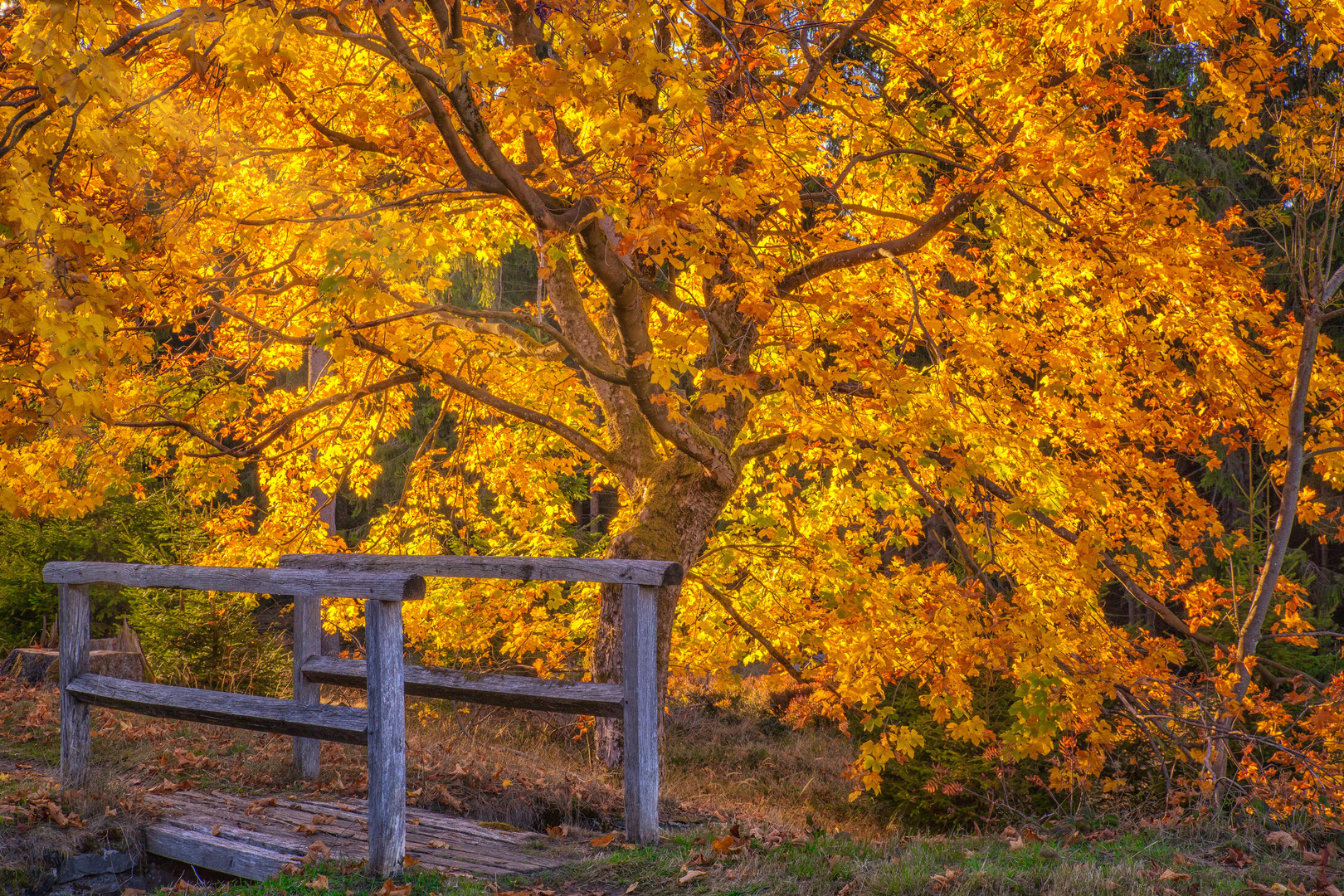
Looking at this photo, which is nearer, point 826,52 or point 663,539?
point 826,52

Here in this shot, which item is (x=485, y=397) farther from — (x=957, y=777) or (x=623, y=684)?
(x=957, y=777)

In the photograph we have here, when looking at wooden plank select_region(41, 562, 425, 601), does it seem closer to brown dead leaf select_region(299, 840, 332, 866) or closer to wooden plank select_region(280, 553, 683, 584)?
wooden plank select_region(280, 553, 683, 584)

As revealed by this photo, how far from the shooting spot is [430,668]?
6.21 meters

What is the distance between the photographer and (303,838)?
17.4 feet

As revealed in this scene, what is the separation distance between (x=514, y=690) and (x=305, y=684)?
6.29 feet

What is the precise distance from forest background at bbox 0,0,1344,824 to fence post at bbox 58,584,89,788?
1236mm

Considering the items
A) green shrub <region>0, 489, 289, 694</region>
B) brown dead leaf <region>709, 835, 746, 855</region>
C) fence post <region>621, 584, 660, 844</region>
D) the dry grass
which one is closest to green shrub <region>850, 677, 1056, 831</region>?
the dry grass

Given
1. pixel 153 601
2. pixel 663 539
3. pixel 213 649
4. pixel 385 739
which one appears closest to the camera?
pixel 385 739

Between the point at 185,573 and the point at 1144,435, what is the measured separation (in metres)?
8.49

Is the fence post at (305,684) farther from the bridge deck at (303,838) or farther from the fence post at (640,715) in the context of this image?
the fence post at (640,715)

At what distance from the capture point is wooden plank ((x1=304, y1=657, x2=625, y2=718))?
5473mm

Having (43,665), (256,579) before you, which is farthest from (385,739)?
(43,665)

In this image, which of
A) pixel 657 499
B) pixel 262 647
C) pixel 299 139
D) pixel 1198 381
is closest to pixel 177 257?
pixel 299 139

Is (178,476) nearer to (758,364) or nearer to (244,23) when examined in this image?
(758,364)
